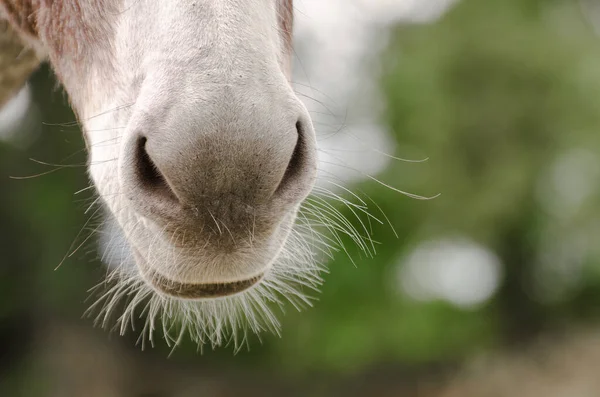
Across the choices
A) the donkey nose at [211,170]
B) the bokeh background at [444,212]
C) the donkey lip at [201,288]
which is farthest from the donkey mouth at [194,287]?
the bokeh background at [444,212]

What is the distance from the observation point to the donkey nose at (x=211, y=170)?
160 centimetres

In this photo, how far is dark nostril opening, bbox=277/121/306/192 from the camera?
1840 mm

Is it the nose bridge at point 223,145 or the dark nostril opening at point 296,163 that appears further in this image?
the dark nostril opening at point 296,163

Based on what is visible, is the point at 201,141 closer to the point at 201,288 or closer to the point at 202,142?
the point at 202,142

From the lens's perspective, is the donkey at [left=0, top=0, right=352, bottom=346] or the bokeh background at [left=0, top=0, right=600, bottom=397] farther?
the bokeh background at [left=0, top=0, right=600, bottom=397]

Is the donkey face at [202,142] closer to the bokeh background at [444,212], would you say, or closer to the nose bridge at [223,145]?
the nose bridge at [223,145]

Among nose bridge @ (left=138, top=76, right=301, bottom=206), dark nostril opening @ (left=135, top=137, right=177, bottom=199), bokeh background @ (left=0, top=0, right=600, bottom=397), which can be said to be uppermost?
nose bridge @ (left=138, top=76, right=301, bottom=206)

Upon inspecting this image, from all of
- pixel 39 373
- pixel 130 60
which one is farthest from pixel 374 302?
pixel 130 60

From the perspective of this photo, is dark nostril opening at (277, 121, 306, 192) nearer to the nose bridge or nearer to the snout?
the snout

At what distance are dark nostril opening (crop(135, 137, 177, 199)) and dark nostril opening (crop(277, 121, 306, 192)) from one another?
0.32 m

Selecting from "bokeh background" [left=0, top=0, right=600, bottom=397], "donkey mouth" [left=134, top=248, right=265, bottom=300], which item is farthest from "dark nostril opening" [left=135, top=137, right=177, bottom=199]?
"bokeh background" [left=0, top=0, right=600, bottom=397]

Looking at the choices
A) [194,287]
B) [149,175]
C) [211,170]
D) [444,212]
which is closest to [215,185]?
[211,170]

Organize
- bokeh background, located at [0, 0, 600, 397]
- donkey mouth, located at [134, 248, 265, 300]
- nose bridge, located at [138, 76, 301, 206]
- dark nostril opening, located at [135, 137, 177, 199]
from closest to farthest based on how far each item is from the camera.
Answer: nose bridge, located at [138, 76, 301, 206], dark nostril opening, located at [135, 137, 177, 199], donkey mouth, located at [134, 248, 265, 300], bokeh background, located at [0, 0, 600, 397]

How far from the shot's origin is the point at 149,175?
1.78 metres
